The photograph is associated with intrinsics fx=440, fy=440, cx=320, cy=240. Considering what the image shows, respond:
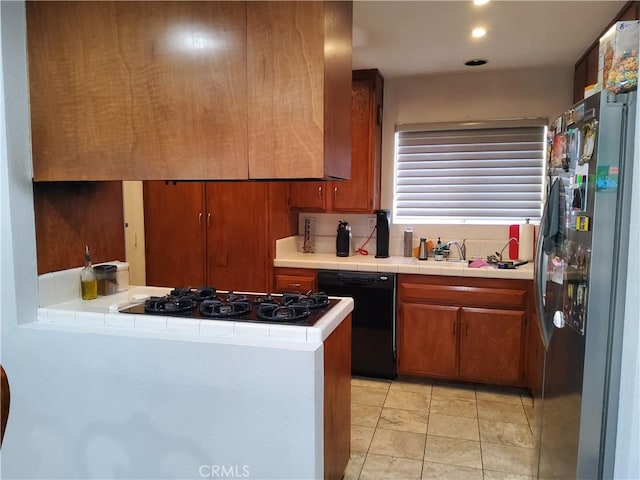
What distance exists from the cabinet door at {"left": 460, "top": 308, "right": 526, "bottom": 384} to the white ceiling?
1.77 metres

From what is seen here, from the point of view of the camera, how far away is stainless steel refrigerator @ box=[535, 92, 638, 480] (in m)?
1.45

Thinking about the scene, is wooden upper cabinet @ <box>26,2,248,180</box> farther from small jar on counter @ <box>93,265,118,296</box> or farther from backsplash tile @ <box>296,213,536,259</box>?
backsplash tile @ <box>296,213,536,259</box>

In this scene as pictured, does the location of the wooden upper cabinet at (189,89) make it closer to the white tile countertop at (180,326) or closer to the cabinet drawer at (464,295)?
the white tile countertop at (180,326)

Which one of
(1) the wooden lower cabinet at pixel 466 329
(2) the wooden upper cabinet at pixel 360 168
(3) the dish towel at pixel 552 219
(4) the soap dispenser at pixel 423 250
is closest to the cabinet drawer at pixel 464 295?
(1) the wooden lower cabinet at pixel 466 329

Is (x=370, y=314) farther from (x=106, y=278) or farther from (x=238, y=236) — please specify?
(x=106, y=278)

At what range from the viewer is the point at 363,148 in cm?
349

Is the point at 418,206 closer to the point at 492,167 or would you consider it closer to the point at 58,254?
the point at 492,167

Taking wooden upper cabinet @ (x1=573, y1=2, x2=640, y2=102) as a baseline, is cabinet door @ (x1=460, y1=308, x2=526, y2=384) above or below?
below

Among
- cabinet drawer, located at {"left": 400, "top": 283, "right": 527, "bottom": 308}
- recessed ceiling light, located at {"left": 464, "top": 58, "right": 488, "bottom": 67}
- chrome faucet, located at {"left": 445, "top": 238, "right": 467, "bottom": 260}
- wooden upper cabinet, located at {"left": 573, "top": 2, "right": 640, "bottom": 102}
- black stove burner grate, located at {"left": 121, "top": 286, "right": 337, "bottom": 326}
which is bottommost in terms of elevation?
cabinet drawer, located at {"left": 400, "top": 283, "right": 527, "bottom": 308}

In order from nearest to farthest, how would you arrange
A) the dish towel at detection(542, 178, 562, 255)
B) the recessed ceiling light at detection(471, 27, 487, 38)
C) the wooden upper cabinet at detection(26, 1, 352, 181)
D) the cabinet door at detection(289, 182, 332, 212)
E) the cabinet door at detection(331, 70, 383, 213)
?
the wooden upper cabinet at detection(26, 1, 352, 181) < the dish towel at detection(542, 178, 562, 255) < the recessed ceiling light at detection(471, 27, 487, 38) < the cabinet door at detection(331, 70, 383, 213) < the cabinet door at detection(289, 182, 332, 212)

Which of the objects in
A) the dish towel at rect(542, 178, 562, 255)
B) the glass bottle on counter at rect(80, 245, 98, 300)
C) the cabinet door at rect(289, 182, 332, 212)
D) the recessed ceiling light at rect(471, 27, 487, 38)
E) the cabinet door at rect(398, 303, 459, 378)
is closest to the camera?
the dish towel at rect(542, 178, 562, 255)

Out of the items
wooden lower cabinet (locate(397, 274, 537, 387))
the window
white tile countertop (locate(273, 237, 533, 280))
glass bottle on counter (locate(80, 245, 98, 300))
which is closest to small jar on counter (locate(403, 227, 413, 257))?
white tile countertop (locate(273, 237, 533, 280))

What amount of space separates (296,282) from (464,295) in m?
1.23

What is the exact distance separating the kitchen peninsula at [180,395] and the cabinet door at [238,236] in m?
1.49
